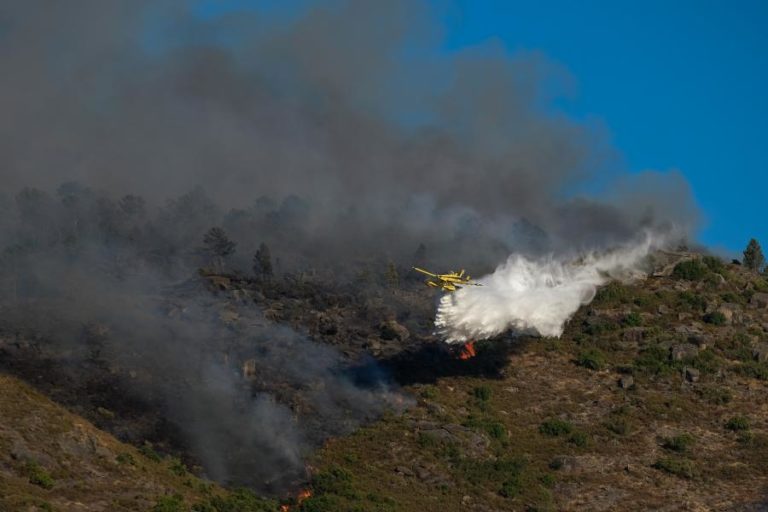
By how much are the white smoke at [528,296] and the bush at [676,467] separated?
19441 mm

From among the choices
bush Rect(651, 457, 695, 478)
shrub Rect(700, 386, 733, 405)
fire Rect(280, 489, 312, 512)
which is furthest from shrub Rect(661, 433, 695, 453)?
fire Rect(280, 489, 312, 512)

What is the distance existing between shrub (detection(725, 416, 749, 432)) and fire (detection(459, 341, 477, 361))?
25.1 m

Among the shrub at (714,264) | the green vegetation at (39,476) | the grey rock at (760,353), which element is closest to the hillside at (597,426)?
the grey rock at (760,353)

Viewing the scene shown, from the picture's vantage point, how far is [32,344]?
339 ft

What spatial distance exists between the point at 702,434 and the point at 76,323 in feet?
183

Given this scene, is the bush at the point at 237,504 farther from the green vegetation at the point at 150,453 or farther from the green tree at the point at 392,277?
the green tree at the point at 392,277

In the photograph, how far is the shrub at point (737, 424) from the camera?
334ft

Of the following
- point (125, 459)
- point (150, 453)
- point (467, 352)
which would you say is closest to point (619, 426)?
point (467, 352)

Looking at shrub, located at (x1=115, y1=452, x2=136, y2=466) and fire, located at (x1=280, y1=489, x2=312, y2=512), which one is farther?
fire, located at (x1=280, y1=489, x2=312, y2=512)

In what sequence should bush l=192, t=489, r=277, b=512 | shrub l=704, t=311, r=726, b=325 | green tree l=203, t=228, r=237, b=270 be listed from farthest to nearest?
green tree l=203, t=228, r=237, b=270 < shrub l=704, t=311, r=726, b=325 < bush l=192, t=489, r=277, b=512

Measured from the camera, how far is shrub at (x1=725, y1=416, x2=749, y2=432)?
10186cm

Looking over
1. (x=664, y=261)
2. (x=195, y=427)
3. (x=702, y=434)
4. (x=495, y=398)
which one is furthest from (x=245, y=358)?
(x=664, y=261)

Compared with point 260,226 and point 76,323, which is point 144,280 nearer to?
point 76,323

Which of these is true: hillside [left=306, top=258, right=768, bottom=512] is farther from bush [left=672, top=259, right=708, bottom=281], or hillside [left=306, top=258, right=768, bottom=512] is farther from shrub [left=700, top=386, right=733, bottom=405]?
bush [left=672, top=259, right=708, bottom=281]
